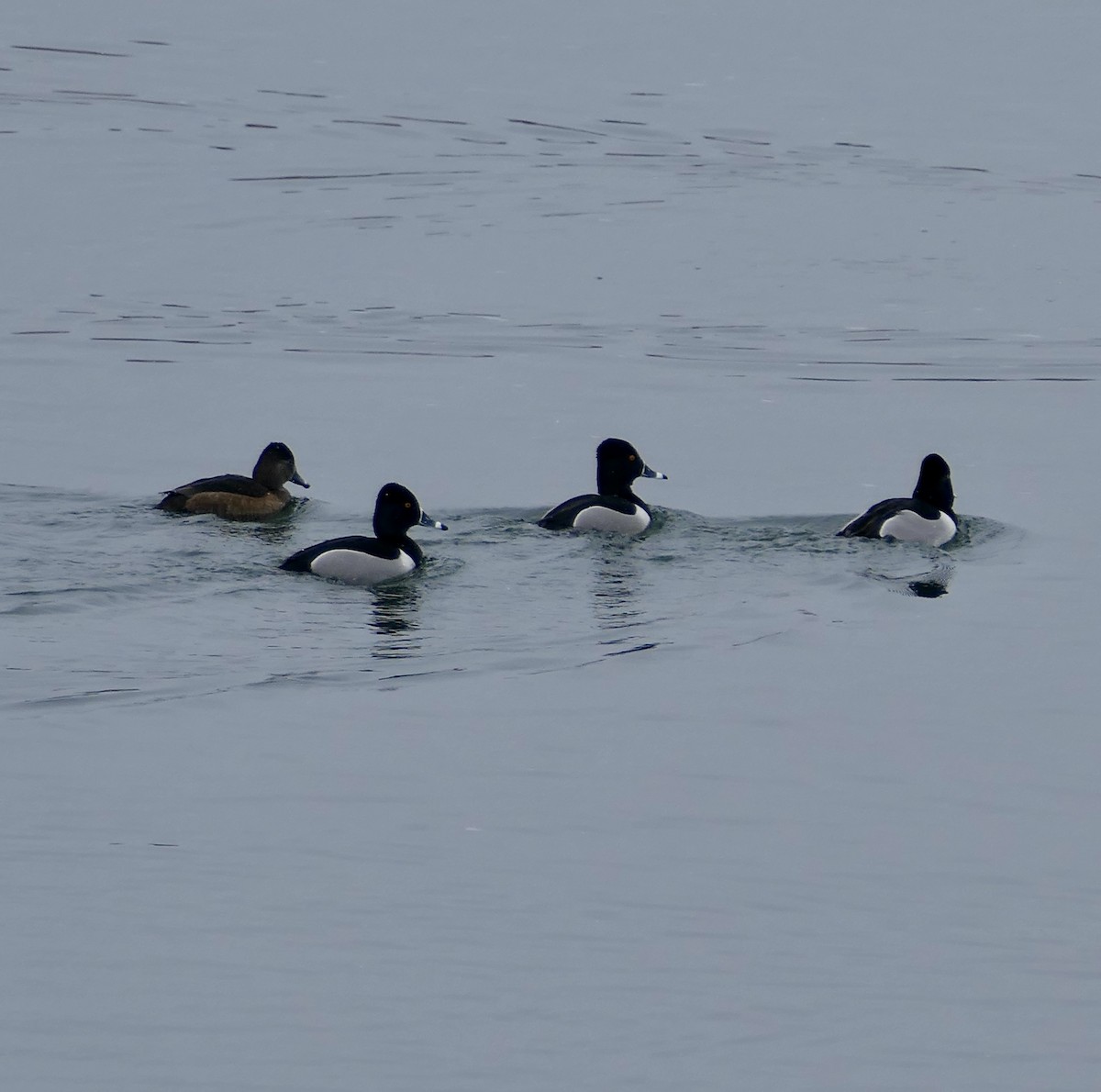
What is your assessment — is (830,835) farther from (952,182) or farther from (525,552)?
(952,182)

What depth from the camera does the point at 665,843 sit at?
9.28 metres

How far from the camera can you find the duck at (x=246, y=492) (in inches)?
591

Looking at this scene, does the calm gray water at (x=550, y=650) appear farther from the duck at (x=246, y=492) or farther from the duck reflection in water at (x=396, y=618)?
the duck at (x=246, y=492)

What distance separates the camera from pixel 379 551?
1389cm

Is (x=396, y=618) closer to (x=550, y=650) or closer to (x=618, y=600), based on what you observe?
(x=550, y=650)

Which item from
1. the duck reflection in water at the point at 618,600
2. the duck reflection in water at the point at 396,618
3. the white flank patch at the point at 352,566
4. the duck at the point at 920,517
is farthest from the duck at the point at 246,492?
the duck at the point at 920,517

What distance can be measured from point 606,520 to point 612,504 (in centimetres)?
17

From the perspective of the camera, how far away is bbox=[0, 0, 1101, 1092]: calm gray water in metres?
7.81

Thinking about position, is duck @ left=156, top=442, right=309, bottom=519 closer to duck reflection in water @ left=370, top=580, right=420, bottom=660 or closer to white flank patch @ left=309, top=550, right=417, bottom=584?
white flank patch @ left=309, top=550, right=417, bottom=584

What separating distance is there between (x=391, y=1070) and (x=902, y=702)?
15.5 feet

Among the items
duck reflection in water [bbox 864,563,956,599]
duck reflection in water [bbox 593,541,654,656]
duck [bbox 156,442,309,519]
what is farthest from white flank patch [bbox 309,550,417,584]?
duck reflection in water [bbox 864,563,956,599]

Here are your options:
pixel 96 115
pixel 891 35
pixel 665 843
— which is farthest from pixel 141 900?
pixel 891 35

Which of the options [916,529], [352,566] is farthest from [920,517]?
[352,566]

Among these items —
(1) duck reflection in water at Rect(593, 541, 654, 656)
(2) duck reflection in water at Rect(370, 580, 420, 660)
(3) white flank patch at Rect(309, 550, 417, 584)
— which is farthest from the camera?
(3) white flank patch at Rect(309, 550, 417, 584)
